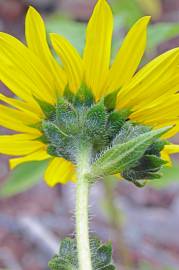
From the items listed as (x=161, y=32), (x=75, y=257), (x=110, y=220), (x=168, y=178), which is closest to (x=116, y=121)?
(x=75, y=257)

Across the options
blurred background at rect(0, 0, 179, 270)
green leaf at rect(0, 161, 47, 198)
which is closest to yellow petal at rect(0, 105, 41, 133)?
green leaf at rect(0, 161, 47, 198)

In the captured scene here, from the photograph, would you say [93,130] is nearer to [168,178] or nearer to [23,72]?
[23,72]

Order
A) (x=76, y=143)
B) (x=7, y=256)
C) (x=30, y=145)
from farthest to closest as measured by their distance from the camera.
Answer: (x=7, y=256) < (x=30, y=145) < (x=76, y=143)

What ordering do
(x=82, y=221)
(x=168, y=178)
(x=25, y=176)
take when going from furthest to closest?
(x=168, y=178) < (x=25, y=176) < (x=82, y=221)

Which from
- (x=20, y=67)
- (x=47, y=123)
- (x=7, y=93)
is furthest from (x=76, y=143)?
(x=7, y=93)

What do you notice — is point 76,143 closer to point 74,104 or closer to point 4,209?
point 74,104

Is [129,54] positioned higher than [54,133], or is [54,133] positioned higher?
[129,54]
